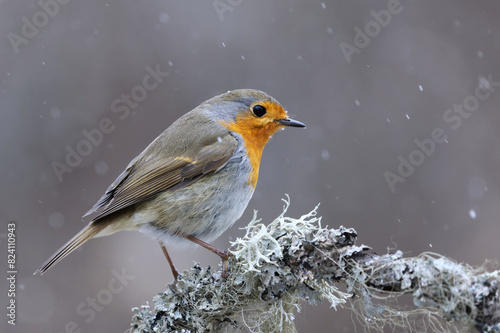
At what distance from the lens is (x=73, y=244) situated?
3105 millimetres

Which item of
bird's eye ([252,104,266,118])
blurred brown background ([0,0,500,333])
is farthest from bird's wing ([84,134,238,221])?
blurred brown background ([0,0,500,333])

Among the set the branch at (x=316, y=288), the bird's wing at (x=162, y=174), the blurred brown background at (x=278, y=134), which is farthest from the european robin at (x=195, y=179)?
the blurred brown background at (x=278, y=134)

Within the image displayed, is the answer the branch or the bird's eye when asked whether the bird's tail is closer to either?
the branch

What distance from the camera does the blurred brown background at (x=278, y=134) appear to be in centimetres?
481

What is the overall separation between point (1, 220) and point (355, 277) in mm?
4050

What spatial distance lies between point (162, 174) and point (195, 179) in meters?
0.24

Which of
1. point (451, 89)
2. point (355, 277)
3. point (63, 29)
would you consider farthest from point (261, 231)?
point (63, 29)

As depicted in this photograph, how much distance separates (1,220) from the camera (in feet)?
16.1

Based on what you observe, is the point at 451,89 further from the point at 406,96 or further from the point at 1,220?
the point at 1,220

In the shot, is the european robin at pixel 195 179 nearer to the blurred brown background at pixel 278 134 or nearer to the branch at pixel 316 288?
the branch at pixel 316 288

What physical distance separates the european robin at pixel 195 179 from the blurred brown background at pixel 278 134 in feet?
5.06

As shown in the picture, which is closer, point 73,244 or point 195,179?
point 73,244

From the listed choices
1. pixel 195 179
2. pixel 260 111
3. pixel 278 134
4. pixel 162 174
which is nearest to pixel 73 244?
pixel 162 174

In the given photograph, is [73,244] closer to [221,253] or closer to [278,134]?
[221,253]
